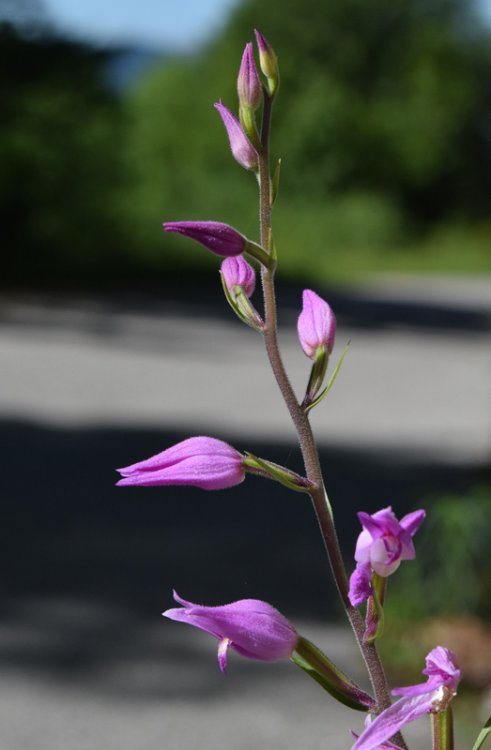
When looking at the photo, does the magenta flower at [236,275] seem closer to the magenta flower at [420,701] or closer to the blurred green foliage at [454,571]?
the magenta flower at [420,701]

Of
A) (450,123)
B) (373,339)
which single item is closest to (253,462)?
(373,339)

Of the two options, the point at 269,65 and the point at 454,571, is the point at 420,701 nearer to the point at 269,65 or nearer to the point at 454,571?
the point at 269,65

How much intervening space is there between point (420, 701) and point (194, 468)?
6.5 inches

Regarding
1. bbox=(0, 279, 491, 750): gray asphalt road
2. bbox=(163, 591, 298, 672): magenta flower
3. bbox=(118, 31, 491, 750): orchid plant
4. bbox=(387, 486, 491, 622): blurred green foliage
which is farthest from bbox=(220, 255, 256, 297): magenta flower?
bbox=(387, 486, 491, 622): blurred green foliage

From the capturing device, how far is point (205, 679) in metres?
5.04

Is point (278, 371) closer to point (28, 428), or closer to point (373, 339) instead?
point (28, 428)

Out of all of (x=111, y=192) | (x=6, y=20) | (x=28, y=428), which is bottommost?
(x=28, y=428)

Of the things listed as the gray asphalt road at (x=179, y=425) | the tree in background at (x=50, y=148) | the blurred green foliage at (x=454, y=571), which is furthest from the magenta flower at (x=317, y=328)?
the tree in background at (x=50, y=148)

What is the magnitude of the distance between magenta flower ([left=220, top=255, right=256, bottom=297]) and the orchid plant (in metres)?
0.02

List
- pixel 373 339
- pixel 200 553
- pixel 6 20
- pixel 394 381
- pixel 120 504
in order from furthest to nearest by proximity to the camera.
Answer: pixel 6 20 → pixel 373 339 → pixel 394 381 → pixel 120 504 → pixel 200 553

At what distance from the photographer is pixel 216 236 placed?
0.72 metres

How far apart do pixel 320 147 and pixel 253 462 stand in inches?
1024

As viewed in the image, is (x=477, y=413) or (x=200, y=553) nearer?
(x=200, y=553)

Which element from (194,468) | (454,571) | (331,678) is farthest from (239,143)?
(454,571)
